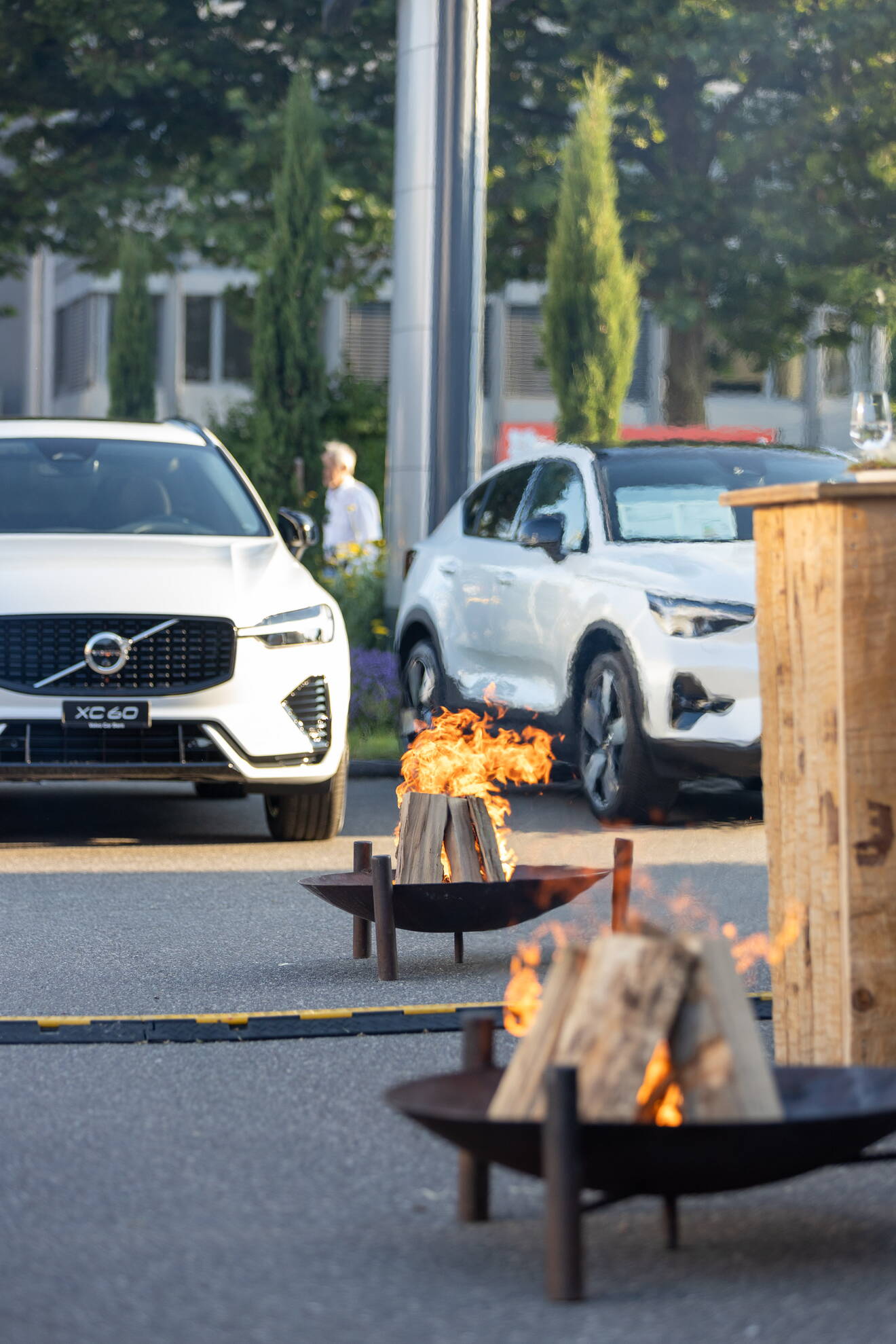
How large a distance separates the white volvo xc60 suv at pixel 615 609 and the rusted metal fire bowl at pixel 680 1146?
6009mm

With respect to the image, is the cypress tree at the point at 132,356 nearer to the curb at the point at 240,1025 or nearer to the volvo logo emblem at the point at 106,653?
the volvo logo emblem at the point at 106,653

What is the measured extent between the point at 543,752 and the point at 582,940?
0.64 m

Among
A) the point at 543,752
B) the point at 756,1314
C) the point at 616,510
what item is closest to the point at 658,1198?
the point at 756,1314

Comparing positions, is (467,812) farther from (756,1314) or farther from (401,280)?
(401,280)

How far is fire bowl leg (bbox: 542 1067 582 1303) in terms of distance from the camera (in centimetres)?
353

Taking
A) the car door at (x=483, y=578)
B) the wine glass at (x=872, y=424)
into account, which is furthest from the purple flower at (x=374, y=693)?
the wine glass at (x=872, y=424)

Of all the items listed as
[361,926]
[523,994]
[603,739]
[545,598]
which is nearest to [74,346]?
[545,598]

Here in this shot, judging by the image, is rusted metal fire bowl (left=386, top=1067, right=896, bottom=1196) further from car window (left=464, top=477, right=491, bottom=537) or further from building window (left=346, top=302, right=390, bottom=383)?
building window (left=346, top=302, right=390, bottom=383)

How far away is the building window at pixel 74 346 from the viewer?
51656 mm

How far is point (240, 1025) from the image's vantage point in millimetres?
6059

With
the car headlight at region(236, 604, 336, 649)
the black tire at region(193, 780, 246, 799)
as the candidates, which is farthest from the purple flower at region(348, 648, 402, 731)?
the car headlight at region(236, 604, 336, 649)

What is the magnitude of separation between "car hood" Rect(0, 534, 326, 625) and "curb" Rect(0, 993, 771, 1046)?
12.1ft

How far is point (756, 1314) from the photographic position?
365 centimetres

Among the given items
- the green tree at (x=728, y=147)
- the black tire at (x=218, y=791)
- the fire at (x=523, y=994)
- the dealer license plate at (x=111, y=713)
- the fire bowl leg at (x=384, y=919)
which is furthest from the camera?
the green tree at (x=728, y=147)
